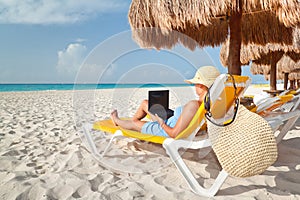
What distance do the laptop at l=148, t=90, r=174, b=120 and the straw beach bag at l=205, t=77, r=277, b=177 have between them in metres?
1.09

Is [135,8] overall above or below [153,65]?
above

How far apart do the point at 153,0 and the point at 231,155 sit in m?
2.32

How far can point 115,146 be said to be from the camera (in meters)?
2.66

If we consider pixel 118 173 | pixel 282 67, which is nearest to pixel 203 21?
pixel 118 173

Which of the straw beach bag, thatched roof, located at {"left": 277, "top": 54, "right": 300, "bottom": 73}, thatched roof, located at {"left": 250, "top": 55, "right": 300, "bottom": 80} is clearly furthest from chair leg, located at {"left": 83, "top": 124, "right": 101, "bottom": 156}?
thatched roof, located at {"left": 277, "top": 54, "right": 300, "bottom": 73}

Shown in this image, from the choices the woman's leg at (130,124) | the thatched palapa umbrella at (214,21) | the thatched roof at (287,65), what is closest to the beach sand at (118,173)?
the woman's leg at (130,124)

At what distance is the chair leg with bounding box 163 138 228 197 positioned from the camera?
153 centimetres

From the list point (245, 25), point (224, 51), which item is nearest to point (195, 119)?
point (245, 25)

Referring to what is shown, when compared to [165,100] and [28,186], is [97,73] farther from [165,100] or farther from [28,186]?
[28,186]

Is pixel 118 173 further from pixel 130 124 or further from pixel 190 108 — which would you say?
pixel 190 108

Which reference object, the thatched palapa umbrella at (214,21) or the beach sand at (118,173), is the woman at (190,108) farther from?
the thatched palapa umbrella at (214,21)

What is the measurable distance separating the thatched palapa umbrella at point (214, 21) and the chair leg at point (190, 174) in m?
1.82

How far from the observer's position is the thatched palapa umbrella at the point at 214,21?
2627 millimetres

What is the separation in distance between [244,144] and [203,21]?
1.87 meters
